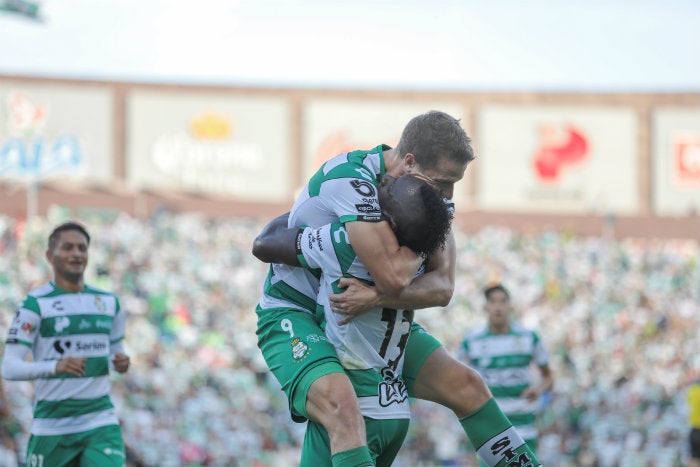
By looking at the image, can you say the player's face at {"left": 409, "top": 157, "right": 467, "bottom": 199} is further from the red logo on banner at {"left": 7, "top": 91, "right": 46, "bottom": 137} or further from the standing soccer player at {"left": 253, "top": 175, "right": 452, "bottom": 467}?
the red logo on banner at {"left": 7, "top": 91, "right": 46, "bottom": 137}

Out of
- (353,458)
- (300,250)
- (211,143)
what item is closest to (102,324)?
(300,250)

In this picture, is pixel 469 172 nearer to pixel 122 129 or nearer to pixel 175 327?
pixel 122 129

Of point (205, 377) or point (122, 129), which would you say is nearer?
point (205, 377)

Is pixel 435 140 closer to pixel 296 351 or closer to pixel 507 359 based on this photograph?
pixel 296 351

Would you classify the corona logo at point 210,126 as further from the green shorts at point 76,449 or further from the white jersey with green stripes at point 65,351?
the green shorts at point 76,449

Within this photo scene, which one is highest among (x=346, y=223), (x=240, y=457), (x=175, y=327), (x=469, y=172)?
(x=469, y=172)

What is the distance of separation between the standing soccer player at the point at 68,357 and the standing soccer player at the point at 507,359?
183 inches

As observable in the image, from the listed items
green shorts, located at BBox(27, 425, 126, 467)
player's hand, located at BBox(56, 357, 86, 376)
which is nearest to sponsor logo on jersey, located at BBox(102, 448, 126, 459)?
green shorts, located at BBox(27, 425, 126, 467)

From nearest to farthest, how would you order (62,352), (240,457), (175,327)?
(62,352), (240,457), (175,327)

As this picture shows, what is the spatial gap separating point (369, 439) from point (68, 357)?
3.03 m

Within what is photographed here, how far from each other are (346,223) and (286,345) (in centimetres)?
75

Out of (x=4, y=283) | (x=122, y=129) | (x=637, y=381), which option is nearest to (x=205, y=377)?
(x=4, y=283)

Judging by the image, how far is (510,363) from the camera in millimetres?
11523

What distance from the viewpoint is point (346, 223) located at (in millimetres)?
5203
